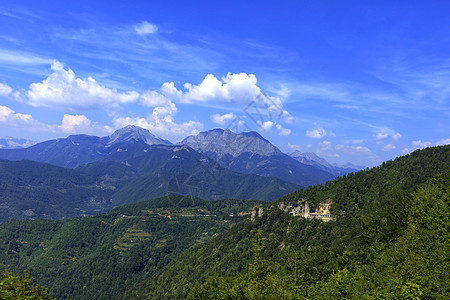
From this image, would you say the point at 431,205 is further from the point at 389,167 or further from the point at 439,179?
the point at 389,167

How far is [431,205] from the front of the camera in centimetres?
6512

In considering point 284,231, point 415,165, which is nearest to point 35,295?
point 284,231

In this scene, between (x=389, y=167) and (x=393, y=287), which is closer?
(x=393, y=287)

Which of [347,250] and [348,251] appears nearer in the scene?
[348,251]

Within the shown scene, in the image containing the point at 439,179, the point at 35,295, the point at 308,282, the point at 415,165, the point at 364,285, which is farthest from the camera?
the point at 415,165

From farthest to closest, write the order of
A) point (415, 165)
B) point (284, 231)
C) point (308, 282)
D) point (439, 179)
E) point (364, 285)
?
point (415, 165) < point (284, 231) < point (439, 179) < point (308, 282) < point (364, 285)

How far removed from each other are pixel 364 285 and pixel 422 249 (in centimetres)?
1243

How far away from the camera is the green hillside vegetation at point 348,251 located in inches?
1677

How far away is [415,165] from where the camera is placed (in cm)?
16575

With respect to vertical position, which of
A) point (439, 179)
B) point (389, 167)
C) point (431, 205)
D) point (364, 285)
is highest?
point (389, 167)

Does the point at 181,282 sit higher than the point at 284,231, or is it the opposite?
the point at 284,231

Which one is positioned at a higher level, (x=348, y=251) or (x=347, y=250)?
(x=348, y=251)

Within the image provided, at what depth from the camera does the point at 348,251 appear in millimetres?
80188

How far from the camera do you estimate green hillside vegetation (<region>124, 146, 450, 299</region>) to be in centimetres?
4259
